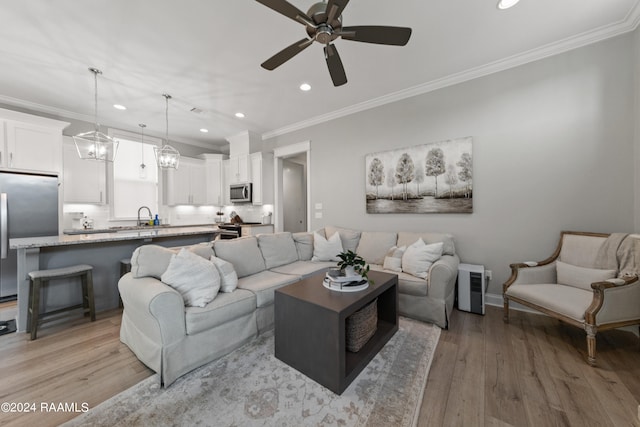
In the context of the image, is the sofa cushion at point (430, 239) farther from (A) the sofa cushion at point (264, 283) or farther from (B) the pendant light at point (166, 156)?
(B) the pendant light at point (166, 156)

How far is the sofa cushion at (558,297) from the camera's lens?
6.38 feet

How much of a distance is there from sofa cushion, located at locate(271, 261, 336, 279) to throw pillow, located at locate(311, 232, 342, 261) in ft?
0.29

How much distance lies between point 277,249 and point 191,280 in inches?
54.6

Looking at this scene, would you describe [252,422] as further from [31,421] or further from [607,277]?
[607,277]

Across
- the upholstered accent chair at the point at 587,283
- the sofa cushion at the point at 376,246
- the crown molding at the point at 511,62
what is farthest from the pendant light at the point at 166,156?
the upholstered accent chair at the point at 587,283

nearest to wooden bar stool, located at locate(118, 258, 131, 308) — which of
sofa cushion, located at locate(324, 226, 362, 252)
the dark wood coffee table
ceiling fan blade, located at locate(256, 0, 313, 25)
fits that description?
the dark wood coffee table

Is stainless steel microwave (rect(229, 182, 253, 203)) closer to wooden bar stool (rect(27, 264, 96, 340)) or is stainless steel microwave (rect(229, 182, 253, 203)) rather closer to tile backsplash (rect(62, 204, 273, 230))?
tile backsplash (rect(62, 204, 273, 230))

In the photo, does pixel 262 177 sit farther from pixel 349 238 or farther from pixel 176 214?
pixel 349 238

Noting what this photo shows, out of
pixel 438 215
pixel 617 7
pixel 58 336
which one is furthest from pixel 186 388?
pixel 617 7

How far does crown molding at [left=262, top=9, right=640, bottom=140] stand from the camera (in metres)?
2.28

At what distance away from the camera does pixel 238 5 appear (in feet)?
6.65

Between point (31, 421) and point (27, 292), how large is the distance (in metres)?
1.63

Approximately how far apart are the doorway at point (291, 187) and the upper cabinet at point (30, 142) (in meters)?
3.51

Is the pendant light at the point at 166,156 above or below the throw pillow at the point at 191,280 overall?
above
